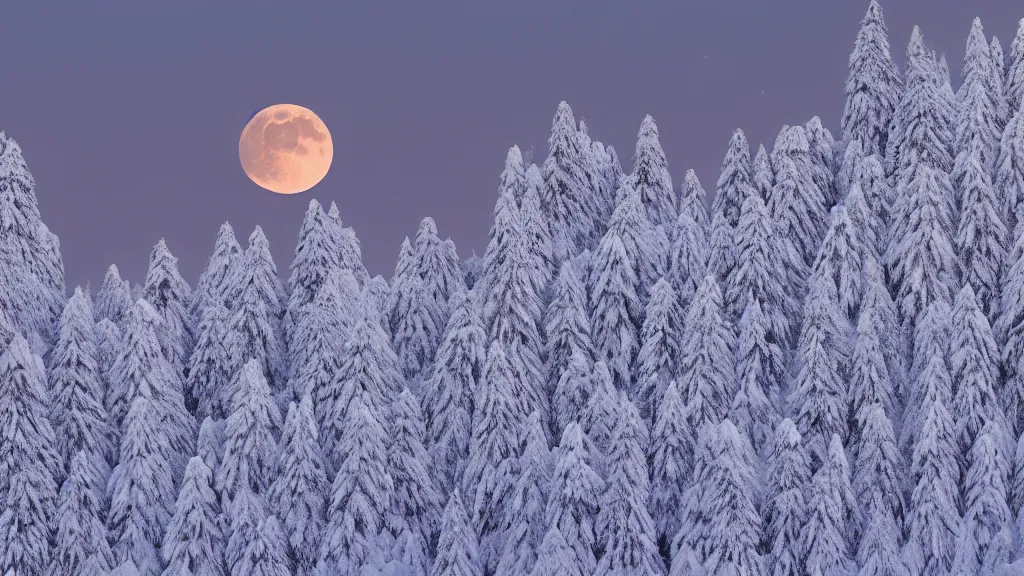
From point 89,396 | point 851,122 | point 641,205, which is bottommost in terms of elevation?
point 89,396

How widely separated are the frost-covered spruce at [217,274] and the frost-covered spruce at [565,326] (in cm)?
1717

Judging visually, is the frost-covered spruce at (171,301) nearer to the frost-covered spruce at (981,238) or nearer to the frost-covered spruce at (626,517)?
the frost-covered spruce at (626,517)

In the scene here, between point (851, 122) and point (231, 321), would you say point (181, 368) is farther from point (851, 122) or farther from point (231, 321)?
point (851, 122)

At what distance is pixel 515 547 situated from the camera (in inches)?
2143

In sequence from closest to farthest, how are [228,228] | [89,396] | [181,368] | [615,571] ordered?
[615,571] → [89,396] → [181,368] → [228,228]

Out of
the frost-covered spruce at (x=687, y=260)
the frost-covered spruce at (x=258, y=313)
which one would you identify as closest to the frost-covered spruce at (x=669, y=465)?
the frost-covered spruce at (x=687, y=260)

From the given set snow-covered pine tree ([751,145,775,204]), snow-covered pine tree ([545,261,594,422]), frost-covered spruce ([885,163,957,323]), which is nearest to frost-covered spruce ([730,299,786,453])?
frost-covered spruce ([885,163,957,323])

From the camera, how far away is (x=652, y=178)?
2968 inches

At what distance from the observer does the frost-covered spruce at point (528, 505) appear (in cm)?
5397

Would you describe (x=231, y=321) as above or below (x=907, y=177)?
below

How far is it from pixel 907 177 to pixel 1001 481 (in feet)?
72.8

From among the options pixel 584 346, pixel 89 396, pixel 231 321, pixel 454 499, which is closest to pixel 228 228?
pixel 231 321

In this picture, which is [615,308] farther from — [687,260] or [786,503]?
[786,503]

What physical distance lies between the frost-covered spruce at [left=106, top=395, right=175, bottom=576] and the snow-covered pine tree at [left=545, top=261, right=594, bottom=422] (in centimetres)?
1739
